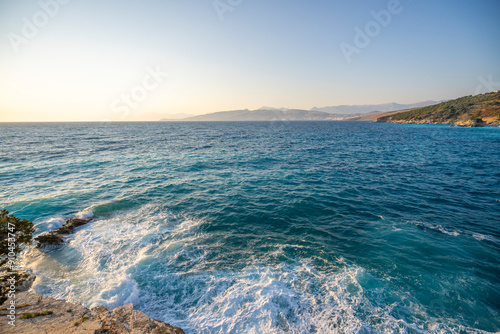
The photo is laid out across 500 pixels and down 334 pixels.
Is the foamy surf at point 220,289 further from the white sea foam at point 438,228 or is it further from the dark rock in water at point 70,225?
the white sea foam at point 438,228

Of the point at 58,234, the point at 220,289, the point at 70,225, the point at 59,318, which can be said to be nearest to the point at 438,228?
the point at 220,289

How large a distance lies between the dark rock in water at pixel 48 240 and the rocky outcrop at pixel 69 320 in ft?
19.0

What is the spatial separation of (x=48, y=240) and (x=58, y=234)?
1052 mm

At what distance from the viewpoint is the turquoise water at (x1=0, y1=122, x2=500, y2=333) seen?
8.86 meters

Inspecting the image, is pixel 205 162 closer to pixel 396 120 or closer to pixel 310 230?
pixel 310 230

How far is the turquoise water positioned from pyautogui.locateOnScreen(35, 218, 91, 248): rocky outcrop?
0.67 metres

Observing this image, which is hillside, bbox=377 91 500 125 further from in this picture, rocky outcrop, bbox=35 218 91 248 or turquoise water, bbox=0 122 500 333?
rocky outcrop, bbox=35 218 91 248

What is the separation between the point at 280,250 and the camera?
1289 centimetres

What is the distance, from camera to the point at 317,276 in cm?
1073

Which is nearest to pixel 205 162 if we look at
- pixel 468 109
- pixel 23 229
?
pixel 23 229

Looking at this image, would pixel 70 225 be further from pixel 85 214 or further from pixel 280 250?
pixel 280 250

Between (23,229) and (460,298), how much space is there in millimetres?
20052

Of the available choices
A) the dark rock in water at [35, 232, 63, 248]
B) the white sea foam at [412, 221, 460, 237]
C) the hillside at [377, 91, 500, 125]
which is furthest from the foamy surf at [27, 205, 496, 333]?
the hillside at [377, 91, 500, 125]

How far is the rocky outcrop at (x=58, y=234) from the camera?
1339cm
